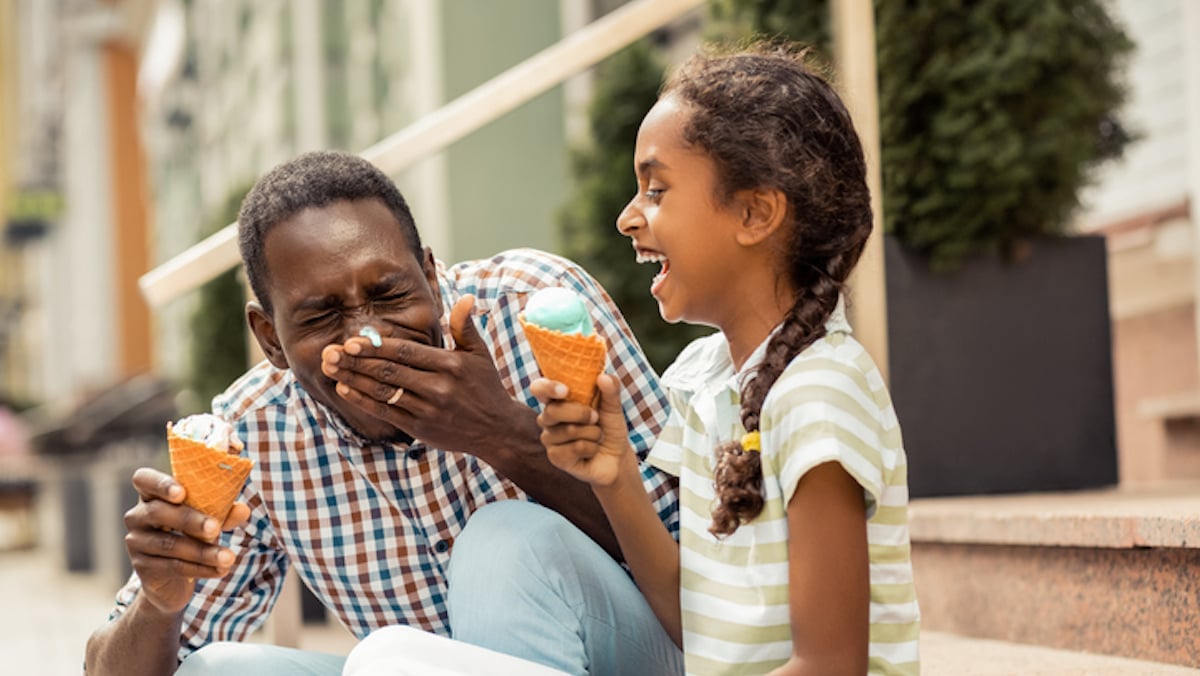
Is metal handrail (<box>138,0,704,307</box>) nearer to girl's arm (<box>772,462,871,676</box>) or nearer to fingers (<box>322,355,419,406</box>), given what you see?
fingers (<box>322,355,419,406</box>)

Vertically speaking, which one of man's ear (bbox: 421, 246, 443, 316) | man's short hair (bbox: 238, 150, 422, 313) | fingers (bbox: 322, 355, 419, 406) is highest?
man's short hair (bbox: 238, 150, 422, 313)

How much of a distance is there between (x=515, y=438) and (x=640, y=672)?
0.38 m

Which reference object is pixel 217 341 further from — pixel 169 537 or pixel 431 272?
pixel 169 537

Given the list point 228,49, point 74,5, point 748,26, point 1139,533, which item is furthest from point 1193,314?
point 74,5

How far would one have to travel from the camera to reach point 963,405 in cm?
348

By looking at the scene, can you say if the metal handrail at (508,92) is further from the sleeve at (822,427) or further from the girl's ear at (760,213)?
the sleeve at (822,427)

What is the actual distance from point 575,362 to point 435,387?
0.97 ft

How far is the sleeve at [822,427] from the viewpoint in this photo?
5.03 feet

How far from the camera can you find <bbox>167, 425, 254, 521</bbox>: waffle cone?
1782 millimetres

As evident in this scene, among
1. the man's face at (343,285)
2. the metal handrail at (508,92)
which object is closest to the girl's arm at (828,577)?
the man's face at (343,285)

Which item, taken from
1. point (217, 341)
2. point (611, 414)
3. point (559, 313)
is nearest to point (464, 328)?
point (559, 313)

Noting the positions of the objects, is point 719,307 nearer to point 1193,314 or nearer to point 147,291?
point 147,291

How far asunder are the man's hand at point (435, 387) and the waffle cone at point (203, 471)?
0.18 metres

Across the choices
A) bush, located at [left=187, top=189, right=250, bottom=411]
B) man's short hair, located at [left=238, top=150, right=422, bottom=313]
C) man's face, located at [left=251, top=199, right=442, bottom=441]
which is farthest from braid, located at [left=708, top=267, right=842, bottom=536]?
bush, located at [left=187, top=189, right=250, bottom=411]
